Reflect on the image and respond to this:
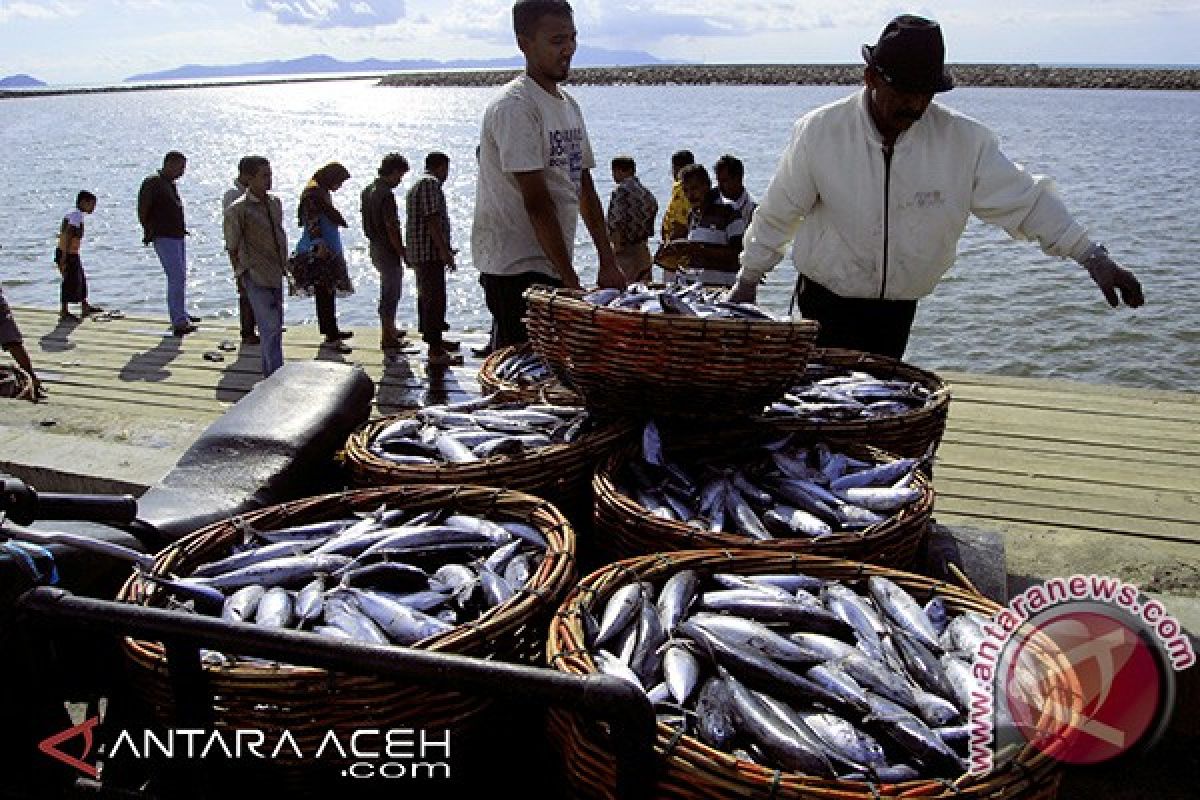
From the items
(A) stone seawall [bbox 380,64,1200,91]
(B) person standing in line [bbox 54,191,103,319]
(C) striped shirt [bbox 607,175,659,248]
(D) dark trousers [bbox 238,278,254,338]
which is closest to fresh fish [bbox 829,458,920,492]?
(C) striped shirt [bbox 607,175,659,248]

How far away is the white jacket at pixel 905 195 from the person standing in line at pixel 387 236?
5418 millimetres

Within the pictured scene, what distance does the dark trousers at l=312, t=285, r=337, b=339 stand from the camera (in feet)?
28.7

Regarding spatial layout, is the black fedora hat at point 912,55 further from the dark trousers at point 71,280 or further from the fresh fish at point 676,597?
the dark trousers at point 71,280

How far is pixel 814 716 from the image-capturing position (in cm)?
196

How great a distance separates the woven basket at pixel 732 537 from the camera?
2.59m

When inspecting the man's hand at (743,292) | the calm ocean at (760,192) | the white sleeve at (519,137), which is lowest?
the calm ocean at (760,192)

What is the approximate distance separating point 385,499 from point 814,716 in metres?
1.50

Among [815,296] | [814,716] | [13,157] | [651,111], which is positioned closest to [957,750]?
[814,716]

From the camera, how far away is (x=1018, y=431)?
19.2ft

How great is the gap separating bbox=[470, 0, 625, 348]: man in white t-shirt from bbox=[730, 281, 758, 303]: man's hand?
712mm

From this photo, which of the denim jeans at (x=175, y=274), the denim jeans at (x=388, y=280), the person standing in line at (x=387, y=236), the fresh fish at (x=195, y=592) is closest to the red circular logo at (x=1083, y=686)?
the fresh fish at (x=195, y=592)

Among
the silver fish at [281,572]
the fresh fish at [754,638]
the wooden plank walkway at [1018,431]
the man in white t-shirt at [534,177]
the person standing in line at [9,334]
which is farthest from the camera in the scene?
the person standing in line at [9,334]

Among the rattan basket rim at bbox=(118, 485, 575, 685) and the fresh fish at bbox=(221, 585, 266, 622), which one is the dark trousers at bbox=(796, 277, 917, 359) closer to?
the rattan basket rim at bbox=(118, 485, 575, 685)

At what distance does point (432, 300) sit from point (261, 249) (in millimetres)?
1442
